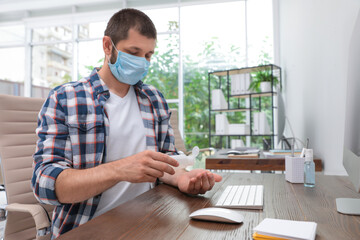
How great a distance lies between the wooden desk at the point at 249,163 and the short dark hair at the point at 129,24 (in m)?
0.97

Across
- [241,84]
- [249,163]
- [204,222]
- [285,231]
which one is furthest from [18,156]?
[241,84]

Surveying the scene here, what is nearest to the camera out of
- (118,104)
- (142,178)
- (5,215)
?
(142,178)

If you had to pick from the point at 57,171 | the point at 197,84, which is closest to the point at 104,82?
the point at 57,171

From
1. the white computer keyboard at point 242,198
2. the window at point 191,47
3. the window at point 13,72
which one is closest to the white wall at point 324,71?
the white computer keyboard at point 242,198

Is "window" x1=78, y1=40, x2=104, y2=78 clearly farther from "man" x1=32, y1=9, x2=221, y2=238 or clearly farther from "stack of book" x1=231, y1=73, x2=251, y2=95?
"man" x1=32, y1=9, x2=221, y2=238

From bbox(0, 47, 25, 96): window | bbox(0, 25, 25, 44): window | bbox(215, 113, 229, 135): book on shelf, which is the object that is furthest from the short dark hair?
bbox(0, 25, 25, 44): window

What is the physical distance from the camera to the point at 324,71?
190cm

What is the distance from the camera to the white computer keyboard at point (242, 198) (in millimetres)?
784

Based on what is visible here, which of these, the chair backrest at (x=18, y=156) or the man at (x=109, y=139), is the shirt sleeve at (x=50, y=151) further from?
the chair backrest at (x=18, y=156)

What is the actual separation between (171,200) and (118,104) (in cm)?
54

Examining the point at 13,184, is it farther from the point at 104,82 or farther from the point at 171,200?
the point at 171,200

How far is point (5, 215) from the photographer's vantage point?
3.59ft

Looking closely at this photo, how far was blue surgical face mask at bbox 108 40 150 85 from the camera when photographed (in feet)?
4.14

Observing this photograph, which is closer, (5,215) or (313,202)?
(313,202)
